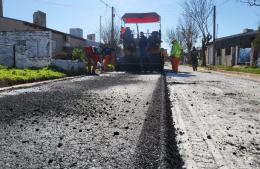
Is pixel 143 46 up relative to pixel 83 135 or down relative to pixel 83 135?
up

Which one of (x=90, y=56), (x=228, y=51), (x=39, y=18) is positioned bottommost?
(x=90, y=56)

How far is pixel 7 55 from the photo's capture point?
71.8 feet

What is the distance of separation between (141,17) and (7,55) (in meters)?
8.23

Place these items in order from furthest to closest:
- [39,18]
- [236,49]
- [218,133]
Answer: [236,49]
[39,18]
[218,133]

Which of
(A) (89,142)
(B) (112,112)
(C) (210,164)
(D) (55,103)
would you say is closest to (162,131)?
(A) (89,142)

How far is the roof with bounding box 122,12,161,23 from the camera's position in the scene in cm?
2114

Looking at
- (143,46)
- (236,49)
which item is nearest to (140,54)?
(143,46)

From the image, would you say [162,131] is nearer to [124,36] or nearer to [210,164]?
[210,164]

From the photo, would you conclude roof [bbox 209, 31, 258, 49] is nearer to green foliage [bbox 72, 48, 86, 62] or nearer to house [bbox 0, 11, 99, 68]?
green foliage [bbox 72, 48, 86, 62]

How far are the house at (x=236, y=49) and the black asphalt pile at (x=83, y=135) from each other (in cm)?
3199

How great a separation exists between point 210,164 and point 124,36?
1796 centimetres

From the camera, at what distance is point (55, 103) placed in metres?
6.22

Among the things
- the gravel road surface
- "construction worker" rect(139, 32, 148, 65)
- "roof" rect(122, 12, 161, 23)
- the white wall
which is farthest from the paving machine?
the gravel road surface

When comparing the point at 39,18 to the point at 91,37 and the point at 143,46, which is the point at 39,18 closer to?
the point at 143,46
